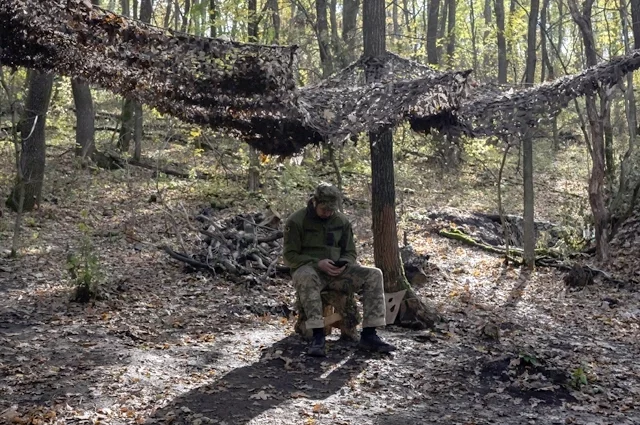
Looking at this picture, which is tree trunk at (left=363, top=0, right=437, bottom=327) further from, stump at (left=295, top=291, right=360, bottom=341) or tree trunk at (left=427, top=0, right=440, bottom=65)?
tree trunk at (left=427, top=0, right=440, bottom=65)

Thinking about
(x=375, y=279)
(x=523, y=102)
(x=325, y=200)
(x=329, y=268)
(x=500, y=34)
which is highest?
(x=500, y=34)

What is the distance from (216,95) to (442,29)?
22355 mm

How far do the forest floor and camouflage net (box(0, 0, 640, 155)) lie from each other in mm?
1876

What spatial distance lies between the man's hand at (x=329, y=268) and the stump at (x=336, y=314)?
331 millimetres

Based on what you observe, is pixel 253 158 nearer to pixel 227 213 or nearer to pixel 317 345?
pixel 227 213

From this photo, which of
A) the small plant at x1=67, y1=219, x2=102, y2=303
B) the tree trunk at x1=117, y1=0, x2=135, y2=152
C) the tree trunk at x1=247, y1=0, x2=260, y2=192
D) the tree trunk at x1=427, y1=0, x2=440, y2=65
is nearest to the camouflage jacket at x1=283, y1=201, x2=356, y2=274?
the small plant at x1=67, y1=219, x2=102, y2=303

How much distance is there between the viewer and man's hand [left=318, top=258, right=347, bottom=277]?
18.8ft

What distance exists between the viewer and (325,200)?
18.9 ft

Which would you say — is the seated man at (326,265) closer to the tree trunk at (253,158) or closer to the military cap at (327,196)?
the military cap at (327,196)

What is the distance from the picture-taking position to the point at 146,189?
13.7m

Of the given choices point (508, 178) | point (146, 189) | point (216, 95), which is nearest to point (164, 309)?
point (216, 95)

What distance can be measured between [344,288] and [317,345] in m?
0.60

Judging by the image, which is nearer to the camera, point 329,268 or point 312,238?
point 329,268

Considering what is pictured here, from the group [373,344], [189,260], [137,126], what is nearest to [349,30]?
[137,126]
